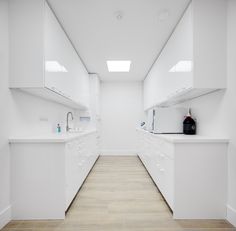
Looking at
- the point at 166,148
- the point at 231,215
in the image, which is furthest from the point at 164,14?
the point at 231,215

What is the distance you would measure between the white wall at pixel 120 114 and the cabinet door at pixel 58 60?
258 centimetres

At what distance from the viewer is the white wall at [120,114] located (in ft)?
19.8

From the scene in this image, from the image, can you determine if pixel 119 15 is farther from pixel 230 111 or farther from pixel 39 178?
pixel 39 178

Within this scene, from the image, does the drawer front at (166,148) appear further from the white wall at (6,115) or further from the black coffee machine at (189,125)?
the white wall at (6,115)

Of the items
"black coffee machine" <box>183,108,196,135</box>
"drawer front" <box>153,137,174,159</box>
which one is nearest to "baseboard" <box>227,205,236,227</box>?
"drawer front" <box>153,137,174,159</box>

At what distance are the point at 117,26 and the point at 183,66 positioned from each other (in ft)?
3.61

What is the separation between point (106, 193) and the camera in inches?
108

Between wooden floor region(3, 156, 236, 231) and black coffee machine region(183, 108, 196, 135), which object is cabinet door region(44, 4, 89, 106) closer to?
wooden floor region(3, 156, 236, 231)

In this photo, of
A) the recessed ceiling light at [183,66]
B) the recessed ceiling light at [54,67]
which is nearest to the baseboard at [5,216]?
the recessed ceiling light at [54,67]

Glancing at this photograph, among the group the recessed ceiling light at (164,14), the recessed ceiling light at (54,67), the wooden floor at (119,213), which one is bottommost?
the wooden floor at (119,213)

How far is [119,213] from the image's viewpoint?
2139 mm

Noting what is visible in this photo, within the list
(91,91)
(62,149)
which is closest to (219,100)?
(62,149)

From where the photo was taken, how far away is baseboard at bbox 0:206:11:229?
185 centimetres

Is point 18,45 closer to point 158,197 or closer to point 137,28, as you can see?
point 137,28
